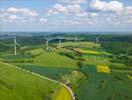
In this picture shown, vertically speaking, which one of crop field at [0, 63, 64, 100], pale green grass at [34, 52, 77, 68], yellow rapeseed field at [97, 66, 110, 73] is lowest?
yellow rapeseed field at [97, 66, 110, 73]

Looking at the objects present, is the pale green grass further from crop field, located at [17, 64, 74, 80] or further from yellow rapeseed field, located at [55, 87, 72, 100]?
yellow rapeseed field, located at [55, 87, 72, 100]

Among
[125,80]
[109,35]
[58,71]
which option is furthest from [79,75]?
[109,35]

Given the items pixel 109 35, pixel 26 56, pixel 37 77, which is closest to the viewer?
pixel 37 77

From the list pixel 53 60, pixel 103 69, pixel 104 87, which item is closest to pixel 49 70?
pixel 53 60

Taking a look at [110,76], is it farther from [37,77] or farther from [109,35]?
[109,35]

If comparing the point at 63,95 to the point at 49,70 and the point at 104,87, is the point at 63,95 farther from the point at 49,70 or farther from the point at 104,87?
the point at 49,70

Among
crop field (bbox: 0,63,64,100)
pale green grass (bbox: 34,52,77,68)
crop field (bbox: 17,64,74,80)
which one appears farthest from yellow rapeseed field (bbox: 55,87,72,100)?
pale green grass (bbox: 34,52,77,68)

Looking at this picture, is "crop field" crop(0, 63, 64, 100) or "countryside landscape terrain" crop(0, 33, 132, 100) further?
"countryside landscape terrain" crop(0, 33, 132, 100)

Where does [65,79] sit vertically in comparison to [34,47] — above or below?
below
